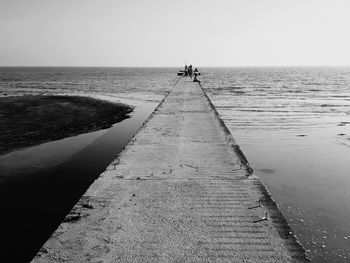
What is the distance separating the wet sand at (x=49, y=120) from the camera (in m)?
13.0

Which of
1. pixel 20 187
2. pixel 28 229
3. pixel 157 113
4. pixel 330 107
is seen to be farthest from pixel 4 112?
pixel 330 107

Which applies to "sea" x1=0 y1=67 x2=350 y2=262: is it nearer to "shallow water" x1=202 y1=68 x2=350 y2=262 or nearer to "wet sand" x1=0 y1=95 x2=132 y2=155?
"shallow water" x1=202 y1=68 x2=350 y2=262

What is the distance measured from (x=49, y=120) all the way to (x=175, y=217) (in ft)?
46.8

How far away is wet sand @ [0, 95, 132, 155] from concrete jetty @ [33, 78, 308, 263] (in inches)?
268

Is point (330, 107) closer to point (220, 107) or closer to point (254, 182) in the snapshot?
point (220, 107)

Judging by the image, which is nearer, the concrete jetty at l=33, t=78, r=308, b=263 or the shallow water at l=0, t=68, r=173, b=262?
the concrete jetty at l=33, t=78, r=308, b=263

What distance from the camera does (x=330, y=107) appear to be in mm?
22812

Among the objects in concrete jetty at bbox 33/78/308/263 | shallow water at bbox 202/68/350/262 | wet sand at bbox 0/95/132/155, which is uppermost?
concrete jetty at bbox 33/78/308/263

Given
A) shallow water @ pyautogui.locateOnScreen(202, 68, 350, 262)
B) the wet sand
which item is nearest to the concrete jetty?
shallow water @ pyautogui.locateOnScreen(202, 68, 350, 262)

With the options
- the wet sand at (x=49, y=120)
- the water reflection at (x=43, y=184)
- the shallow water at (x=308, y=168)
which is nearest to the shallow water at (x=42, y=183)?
the water reflection at (x=43, y=184)

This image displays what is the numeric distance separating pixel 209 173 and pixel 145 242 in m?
3.06

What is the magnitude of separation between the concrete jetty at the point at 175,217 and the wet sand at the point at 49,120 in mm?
6801

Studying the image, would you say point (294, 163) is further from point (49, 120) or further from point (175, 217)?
point (49, 120)

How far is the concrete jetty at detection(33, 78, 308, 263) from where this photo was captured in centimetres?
402
